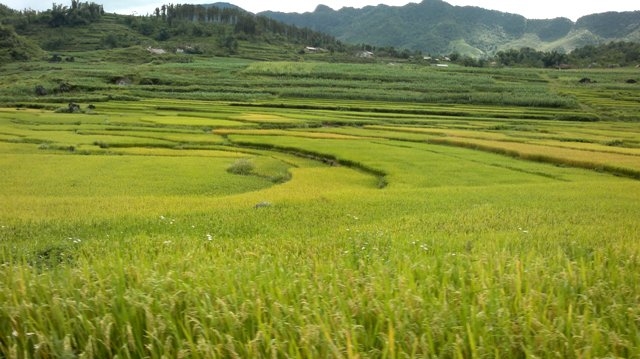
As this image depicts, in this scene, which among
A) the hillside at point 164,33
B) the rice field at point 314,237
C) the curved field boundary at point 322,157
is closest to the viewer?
the rice field at point 314,237

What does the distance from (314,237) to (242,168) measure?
15.1 meters

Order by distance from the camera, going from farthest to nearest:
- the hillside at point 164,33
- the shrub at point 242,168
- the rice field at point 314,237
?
1. the hillside at point 164,33
2. the shrub at point 242,168
3. the rice field at point 314,237

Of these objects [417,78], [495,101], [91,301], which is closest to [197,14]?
[417,78]

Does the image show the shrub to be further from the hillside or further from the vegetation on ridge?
the hillside

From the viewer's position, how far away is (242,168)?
24484 mm

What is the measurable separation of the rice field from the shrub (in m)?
0.18

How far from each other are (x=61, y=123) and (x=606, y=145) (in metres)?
41.7

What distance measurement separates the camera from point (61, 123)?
42.0 m

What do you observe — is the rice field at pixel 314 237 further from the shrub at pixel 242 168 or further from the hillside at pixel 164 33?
the hillside at pixel 164 33

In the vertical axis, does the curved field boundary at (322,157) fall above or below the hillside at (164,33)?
below

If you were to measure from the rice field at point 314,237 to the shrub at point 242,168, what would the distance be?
0.18m

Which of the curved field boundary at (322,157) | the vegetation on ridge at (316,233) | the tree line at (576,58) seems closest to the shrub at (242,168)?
the vegetation on ridge at (316,233)

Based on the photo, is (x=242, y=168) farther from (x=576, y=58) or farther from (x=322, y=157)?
(x=576, y=58)

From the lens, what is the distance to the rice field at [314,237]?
3.00m
